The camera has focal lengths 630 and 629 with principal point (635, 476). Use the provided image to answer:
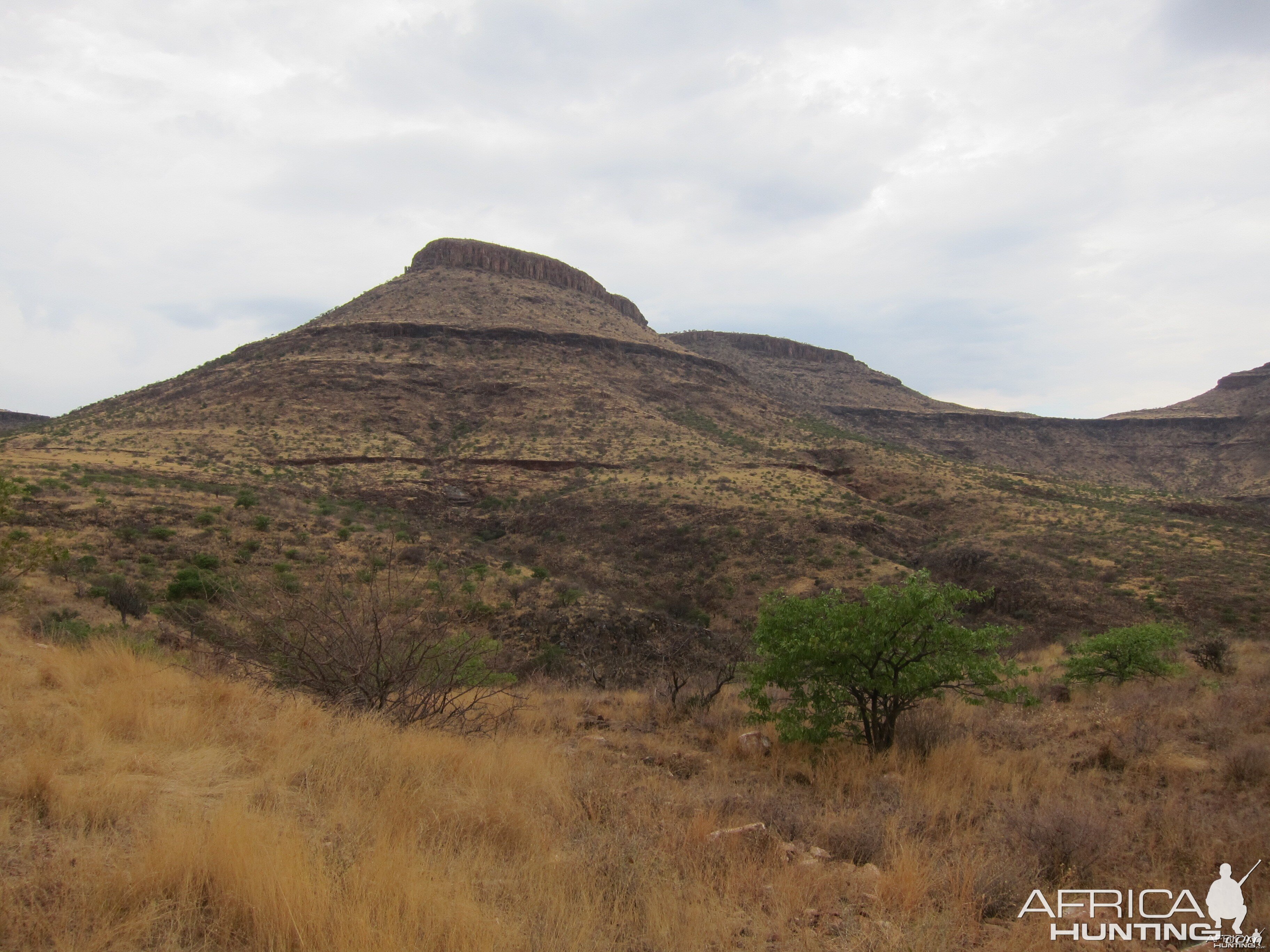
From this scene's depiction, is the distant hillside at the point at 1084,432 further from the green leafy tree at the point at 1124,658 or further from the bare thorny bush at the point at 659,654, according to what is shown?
the green leafy tree at the point at 1124,658

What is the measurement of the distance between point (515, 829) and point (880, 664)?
6.02m

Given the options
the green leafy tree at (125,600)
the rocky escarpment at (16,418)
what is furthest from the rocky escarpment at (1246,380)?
the rocky escarpment at (16,418)

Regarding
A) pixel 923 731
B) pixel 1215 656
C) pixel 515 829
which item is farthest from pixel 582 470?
pixel 515 829

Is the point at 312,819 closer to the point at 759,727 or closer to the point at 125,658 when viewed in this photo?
the point at 125,658

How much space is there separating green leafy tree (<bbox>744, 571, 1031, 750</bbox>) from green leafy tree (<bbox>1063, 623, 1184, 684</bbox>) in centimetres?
499

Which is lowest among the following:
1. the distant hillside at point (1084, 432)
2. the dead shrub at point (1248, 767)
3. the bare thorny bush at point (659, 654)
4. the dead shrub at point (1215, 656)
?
the bare thorny bush at point (659, 654)

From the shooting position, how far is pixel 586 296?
82812mm

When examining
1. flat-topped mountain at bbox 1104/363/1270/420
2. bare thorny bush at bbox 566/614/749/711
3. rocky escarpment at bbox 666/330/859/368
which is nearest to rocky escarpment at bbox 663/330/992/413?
rocky escarpment at bbox 666/330/859/368

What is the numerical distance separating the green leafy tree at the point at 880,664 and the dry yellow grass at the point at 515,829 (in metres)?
0.72

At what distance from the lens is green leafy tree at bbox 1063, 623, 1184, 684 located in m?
12.2

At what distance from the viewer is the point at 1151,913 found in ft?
14.3

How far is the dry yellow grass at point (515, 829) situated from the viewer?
3.13 metres

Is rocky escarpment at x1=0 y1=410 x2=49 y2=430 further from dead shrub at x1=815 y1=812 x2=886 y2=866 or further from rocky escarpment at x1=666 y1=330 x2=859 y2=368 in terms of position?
dead shrub at x1=815 y1=812 x2=886 y2=866

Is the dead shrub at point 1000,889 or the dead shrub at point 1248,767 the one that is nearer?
the dead shrub at point 1000,889
